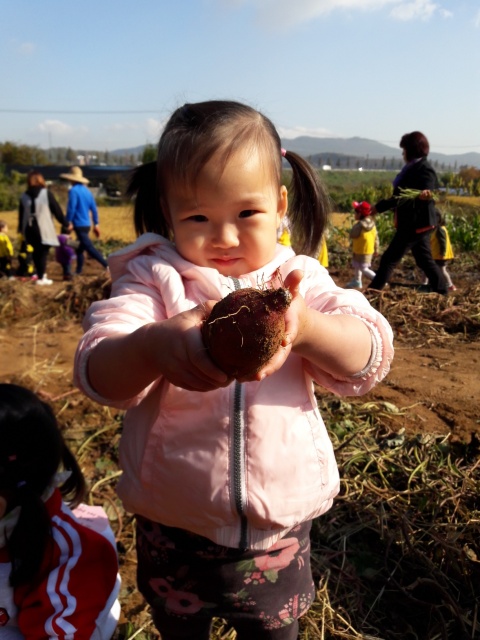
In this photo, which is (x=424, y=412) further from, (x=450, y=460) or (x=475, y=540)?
(x=475, y=540)

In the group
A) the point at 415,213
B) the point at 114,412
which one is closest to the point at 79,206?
the point at 415,213

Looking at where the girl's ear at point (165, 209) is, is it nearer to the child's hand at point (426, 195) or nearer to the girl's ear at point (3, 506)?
the girl's ear at point (3, 506)

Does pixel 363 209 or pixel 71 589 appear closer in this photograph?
pixel 71 589

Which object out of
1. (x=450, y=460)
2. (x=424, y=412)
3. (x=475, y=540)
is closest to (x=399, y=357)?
(x=424, y=412)

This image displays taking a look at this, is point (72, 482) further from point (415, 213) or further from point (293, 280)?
point (415, 213)

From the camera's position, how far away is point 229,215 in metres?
1.15

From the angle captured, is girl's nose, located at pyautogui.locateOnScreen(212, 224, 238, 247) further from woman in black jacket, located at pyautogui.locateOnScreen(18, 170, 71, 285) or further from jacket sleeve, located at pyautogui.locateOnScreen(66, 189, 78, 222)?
jacket sleeve, located at pyautogui.locateOnScreen(66, 189, 78, 222)

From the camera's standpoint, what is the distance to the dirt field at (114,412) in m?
2.79

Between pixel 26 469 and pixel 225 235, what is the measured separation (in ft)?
2.83

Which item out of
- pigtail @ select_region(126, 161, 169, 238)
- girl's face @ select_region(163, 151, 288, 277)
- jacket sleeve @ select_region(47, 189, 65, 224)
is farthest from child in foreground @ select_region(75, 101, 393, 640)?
jacket sleeve @ select_region(47, 189, 65, 224)

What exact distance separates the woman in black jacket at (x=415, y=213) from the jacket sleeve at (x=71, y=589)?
5203 mm

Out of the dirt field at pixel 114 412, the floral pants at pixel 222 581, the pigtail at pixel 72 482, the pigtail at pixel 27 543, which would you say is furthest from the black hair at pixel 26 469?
the dirt field at pixel 114 412

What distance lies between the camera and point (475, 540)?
2115 millimetres

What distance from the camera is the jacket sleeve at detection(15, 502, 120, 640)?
56.4 inches
